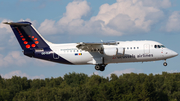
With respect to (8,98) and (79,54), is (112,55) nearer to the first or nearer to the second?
(79,54)

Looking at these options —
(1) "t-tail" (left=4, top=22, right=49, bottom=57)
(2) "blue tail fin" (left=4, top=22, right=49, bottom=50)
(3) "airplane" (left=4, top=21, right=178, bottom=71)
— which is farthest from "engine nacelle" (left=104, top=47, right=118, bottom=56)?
(2) "blue tail fin" (left=4, top=22, right=49, bottom=50)

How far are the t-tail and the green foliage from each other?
52.7 metres

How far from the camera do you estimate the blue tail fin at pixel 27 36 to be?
45875 millimetres

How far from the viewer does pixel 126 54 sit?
43.1 metres

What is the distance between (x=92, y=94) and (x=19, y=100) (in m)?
22.8

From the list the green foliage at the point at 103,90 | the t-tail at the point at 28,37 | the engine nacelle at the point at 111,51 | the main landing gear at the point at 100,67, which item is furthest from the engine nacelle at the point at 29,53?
the green foliage at the point at 103,90

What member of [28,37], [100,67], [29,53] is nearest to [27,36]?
[28,37]

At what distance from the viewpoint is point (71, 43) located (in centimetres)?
4562

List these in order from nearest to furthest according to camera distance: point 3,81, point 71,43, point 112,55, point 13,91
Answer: point 112,55 → point 71,43 → point 13,91 → point 3,81

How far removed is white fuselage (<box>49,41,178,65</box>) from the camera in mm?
43031

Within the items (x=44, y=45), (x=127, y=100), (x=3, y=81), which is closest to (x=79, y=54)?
(x=44, y=45)

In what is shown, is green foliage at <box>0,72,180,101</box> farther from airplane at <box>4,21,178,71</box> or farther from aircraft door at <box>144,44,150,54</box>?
aircraft door at <box>144,44,150,54</box>

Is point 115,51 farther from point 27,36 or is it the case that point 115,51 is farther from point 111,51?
point 27,36

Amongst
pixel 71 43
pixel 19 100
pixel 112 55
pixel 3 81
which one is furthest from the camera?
pixel 3 81
